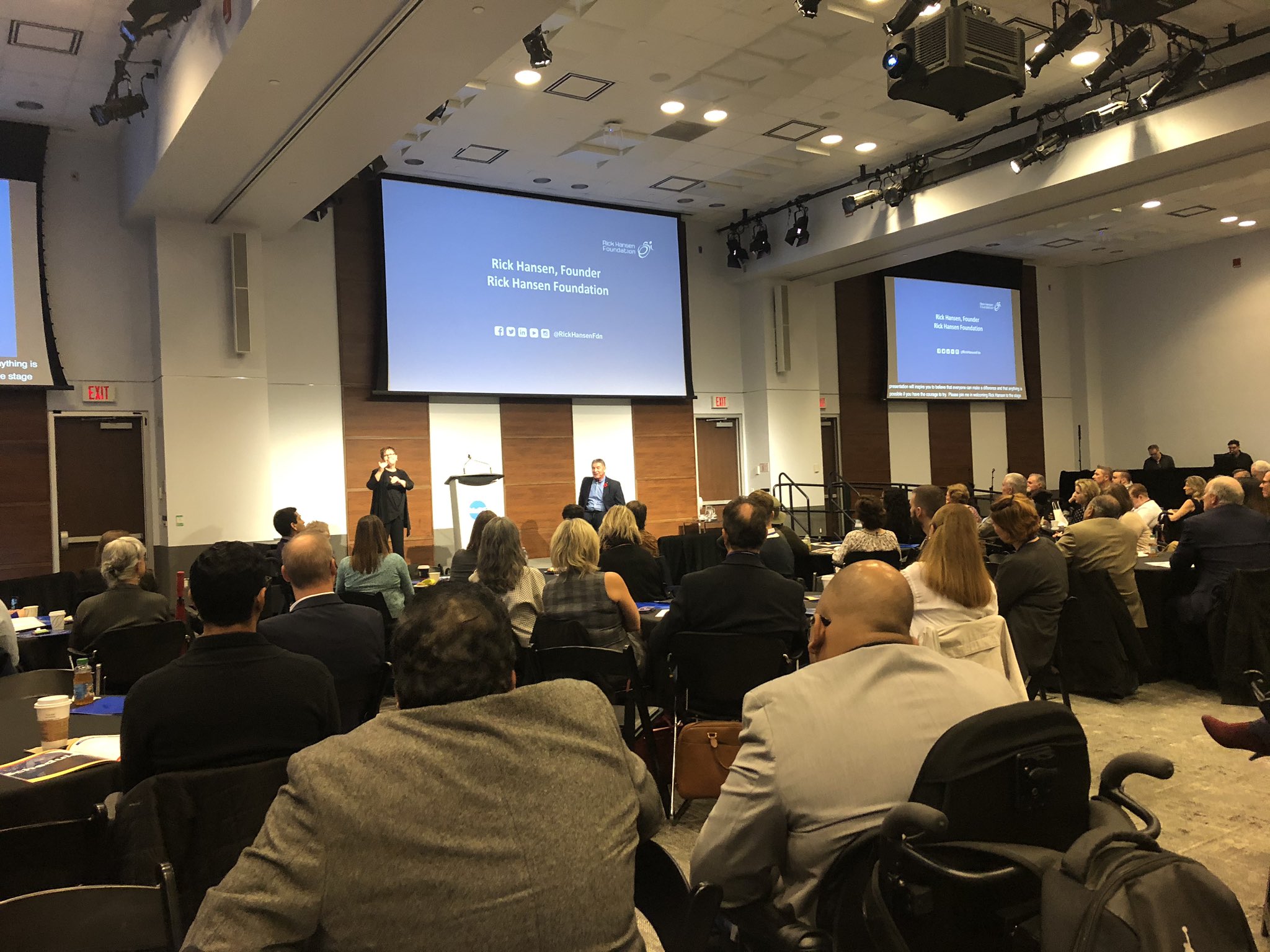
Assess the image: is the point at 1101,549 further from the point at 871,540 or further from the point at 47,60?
the point at 47,60

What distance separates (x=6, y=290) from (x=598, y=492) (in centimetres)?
632

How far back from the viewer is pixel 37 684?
3283 millimetres

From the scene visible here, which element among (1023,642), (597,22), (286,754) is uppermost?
(597,22)

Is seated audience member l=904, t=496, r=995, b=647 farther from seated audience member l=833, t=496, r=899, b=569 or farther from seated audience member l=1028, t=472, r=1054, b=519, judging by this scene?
seated audience member l=1028, t=472, r=1054, b=519

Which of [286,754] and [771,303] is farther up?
[771,303]

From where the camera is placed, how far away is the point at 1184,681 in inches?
225

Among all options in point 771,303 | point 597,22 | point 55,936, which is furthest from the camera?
point 771,303

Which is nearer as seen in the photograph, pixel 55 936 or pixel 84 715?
pixel 55 936

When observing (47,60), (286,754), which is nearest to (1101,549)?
(286,754)

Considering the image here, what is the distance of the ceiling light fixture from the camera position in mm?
6555

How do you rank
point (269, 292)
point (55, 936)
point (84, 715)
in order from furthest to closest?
point (269, 292) → point (84, 715) → point (55, 936)

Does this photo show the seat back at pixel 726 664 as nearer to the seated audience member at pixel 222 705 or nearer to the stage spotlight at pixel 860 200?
the seated audience member at pixel 222 705

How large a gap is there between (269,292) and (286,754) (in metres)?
8.45

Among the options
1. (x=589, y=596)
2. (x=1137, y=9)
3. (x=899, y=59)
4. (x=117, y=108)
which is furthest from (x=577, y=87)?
(x=589, y=596)
